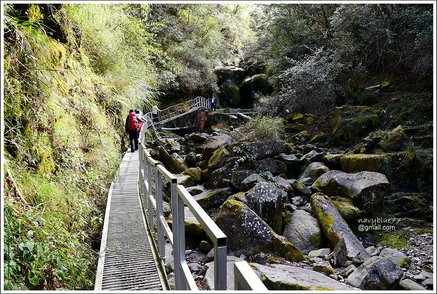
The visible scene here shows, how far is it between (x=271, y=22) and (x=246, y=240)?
15.8 meters

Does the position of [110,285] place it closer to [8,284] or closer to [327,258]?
[8,284]

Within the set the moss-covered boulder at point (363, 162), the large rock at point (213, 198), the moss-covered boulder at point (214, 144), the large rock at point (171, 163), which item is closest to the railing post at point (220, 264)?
the large rock at point (213, 198)

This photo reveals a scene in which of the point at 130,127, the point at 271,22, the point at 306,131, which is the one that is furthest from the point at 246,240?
the point at 271,22

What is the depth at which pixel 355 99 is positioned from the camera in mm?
14023

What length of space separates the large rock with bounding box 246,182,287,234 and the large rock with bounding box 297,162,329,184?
2887 mm

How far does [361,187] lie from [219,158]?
161 inches

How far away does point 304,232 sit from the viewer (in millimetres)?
7008

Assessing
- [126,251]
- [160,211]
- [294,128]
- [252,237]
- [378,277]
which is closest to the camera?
[160,211]

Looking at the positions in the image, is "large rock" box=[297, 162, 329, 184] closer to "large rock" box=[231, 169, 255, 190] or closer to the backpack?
"large rock" box=[231, 169, 255, 190]

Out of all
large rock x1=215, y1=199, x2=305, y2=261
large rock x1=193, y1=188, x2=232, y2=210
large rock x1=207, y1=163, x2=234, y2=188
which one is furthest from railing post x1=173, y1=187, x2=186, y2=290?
large rock x1=207, y1=163, x2=234, y2=188

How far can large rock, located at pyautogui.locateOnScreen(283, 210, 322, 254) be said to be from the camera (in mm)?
6777

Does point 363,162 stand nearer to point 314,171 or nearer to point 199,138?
point 314,171

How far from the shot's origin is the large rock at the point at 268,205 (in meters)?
7.16

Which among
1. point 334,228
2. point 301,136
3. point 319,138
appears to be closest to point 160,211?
point 334,228
